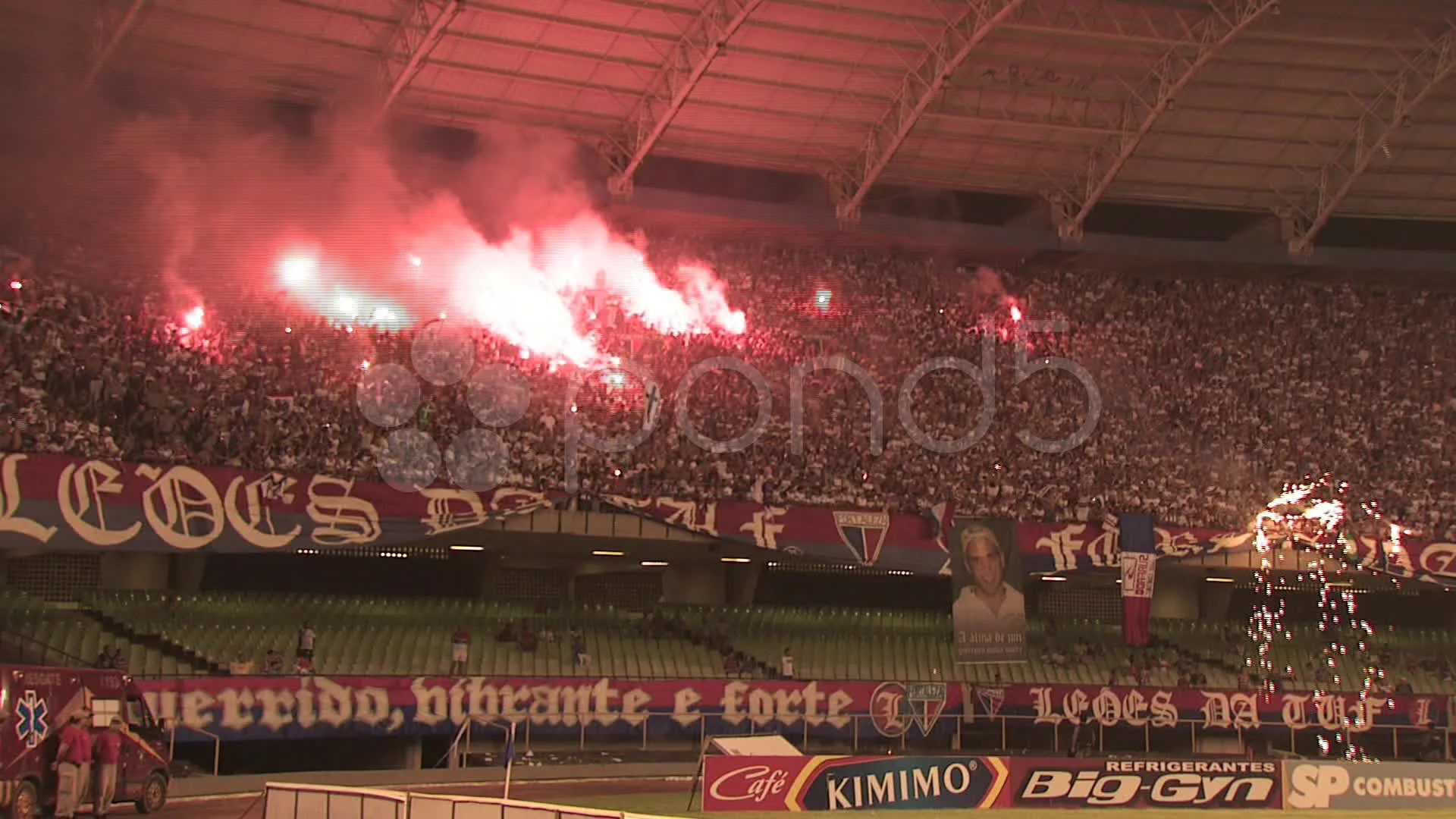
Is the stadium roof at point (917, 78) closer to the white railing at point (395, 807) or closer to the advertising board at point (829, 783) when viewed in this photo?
the advertising board at point (829, 783)

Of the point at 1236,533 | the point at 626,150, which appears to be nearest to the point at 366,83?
the point at 626,150

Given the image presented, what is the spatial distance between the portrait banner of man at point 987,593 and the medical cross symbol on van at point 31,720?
18.6 m

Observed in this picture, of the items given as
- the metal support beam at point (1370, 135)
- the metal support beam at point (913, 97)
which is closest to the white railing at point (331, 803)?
the metal support beam at point (913, 97)

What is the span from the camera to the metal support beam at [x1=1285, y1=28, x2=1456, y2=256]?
124 feet

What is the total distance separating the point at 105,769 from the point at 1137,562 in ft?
75.4

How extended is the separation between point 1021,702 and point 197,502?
17.7 metres

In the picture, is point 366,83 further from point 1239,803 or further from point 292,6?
point 1239,803

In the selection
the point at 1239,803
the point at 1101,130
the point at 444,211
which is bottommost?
the point at 1239,803

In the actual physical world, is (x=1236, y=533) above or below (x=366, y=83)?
below

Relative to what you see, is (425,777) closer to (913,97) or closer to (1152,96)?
(913,97)

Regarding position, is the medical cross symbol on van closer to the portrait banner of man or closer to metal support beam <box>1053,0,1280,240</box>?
the portrait banner of man

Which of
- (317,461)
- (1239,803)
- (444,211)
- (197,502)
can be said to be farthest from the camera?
(444,211)

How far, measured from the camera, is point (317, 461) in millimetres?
30500

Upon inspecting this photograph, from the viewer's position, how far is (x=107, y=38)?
32594 millimetres
